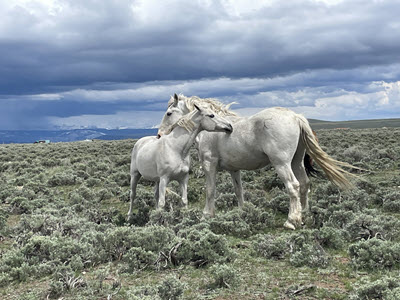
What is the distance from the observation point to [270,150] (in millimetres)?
7535

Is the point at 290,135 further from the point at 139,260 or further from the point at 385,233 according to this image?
the point at 139,260

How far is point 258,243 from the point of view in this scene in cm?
611

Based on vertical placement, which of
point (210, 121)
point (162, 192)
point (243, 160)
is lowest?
point (162, 192)

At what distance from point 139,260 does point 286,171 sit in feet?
11.4

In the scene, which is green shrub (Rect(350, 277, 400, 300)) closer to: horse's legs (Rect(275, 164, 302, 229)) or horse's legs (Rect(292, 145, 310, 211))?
horse's legs (Rect(275, 164, 302, 229))

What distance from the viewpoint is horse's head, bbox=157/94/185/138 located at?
372 inches

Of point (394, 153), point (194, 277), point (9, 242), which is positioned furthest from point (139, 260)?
point (394, 153)

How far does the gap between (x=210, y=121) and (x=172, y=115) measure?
155 cm

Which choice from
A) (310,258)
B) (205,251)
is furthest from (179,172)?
(310,258)

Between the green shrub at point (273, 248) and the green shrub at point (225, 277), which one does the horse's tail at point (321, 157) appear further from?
the green shrub at point (225, 277)

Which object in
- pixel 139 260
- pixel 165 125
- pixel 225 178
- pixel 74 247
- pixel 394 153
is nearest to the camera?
pixel 139 260

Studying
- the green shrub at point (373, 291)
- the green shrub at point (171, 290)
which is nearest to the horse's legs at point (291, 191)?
the green shrub at point (373, 291)

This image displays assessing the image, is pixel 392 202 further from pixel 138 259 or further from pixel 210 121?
pixel 138 259

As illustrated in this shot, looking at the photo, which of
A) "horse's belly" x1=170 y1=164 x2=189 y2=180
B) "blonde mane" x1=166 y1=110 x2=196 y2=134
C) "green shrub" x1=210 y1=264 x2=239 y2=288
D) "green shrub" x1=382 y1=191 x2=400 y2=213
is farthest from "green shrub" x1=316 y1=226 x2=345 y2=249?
"blonde mane" x1=166 y1=110 x2=196 y2=134
